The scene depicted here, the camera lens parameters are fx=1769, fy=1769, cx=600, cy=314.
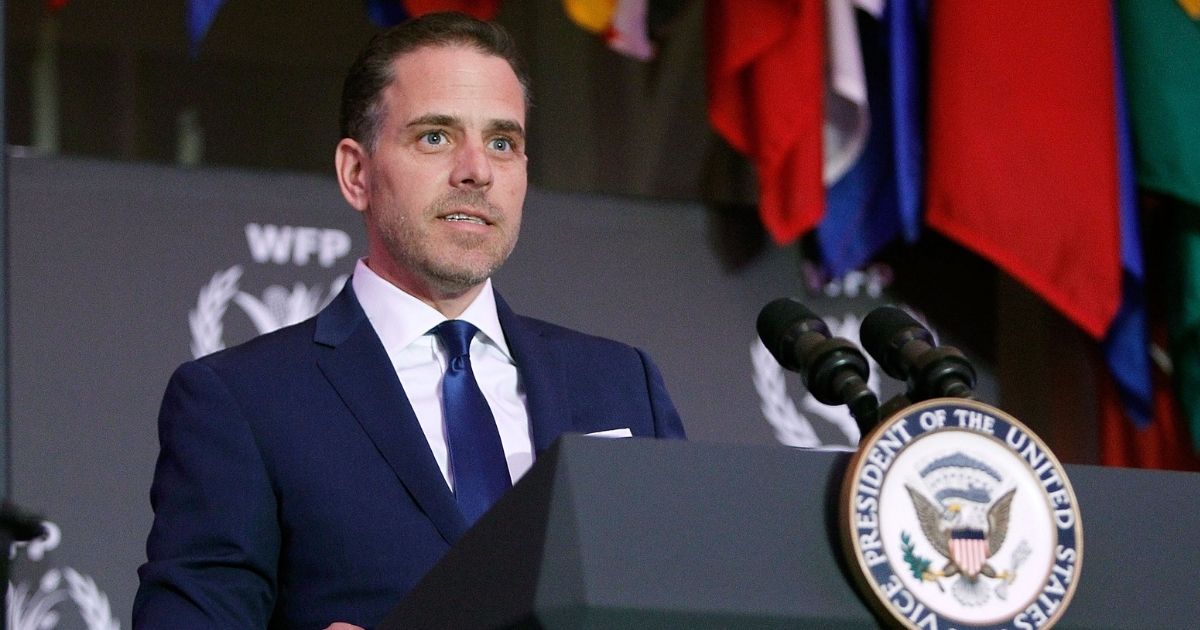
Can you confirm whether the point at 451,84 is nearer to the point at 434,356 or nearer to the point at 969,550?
the point at 434,356

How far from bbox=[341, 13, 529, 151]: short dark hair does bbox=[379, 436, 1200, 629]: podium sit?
110 cm

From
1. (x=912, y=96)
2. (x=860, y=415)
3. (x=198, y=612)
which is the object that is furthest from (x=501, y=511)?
(x=912, y=96)

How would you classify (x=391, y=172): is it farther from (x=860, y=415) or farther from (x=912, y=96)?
(x=912, y=96)

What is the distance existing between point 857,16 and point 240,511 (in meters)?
2.07

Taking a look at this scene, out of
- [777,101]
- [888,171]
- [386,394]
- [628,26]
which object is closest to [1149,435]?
[888,171]

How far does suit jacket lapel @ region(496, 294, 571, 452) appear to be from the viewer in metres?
2.18

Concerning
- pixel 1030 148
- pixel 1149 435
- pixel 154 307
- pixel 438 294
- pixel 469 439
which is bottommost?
pixel 1149 435

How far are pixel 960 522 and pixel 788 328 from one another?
288 mm

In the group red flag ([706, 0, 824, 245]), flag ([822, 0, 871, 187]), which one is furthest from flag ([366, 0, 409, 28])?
flag ([822, 0, 871, 187])

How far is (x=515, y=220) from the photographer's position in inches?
89.5

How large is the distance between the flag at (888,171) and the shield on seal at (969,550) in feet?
7.02

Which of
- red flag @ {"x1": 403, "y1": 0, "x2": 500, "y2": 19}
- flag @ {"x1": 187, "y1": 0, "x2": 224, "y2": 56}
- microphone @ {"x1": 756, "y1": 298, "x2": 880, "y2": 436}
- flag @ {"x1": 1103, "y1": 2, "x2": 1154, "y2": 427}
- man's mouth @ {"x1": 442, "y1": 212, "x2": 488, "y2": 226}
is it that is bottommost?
flag @ {"x1": 1103, "y1": 2, "x2": 1154, "y2": 427}

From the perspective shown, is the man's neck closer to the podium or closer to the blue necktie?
the blue necktie

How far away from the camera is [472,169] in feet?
7.30
